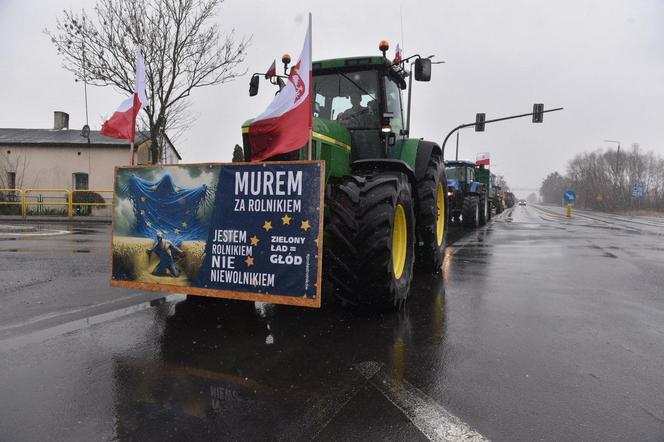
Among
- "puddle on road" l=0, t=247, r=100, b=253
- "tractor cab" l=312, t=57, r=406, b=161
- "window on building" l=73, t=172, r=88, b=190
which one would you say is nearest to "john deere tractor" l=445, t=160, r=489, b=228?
"tractor cab" l=312, t=57, r=406, b=161

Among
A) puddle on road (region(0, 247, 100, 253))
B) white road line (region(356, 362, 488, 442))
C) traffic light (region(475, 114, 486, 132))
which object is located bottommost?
white road line (region(356, 362, 488, 442))

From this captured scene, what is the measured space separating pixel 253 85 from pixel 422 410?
5049mm

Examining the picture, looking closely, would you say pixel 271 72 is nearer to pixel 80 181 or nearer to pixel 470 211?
pixel 470 211

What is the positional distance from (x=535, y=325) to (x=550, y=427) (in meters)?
2.15

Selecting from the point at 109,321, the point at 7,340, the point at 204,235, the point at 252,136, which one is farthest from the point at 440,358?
the point at 7,340

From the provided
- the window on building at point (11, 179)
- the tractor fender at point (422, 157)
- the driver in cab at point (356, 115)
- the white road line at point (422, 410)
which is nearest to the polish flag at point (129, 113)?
the driver in cab at point (356, 115)

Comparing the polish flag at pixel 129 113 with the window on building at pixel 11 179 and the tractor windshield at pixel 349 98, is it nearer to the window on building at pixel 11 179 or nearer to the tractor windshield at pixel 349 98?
the tractor windshield at pixel 349 98

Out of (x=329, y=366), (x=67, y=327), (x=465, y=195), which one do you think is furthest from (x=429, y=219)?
(x=465, y=195)

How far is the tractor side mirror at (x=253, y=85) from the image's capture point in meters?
6.26

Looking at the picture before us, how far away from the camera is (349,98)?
607cm

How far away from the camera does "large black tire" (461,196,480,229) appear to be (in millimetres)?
17391

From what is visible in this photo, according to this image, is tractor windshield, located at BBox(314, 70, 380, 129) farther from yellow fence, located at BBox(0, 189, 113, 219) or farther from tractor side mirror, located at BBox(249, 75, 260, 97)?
yellow fence, located at BBox(0, 189, 113, 219)

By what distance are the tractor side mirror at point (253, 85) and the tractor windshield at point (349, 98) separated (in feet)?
2.80

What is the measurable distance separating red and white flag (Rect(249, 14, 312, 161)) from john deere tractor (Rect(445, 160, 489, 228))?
1311 cm
